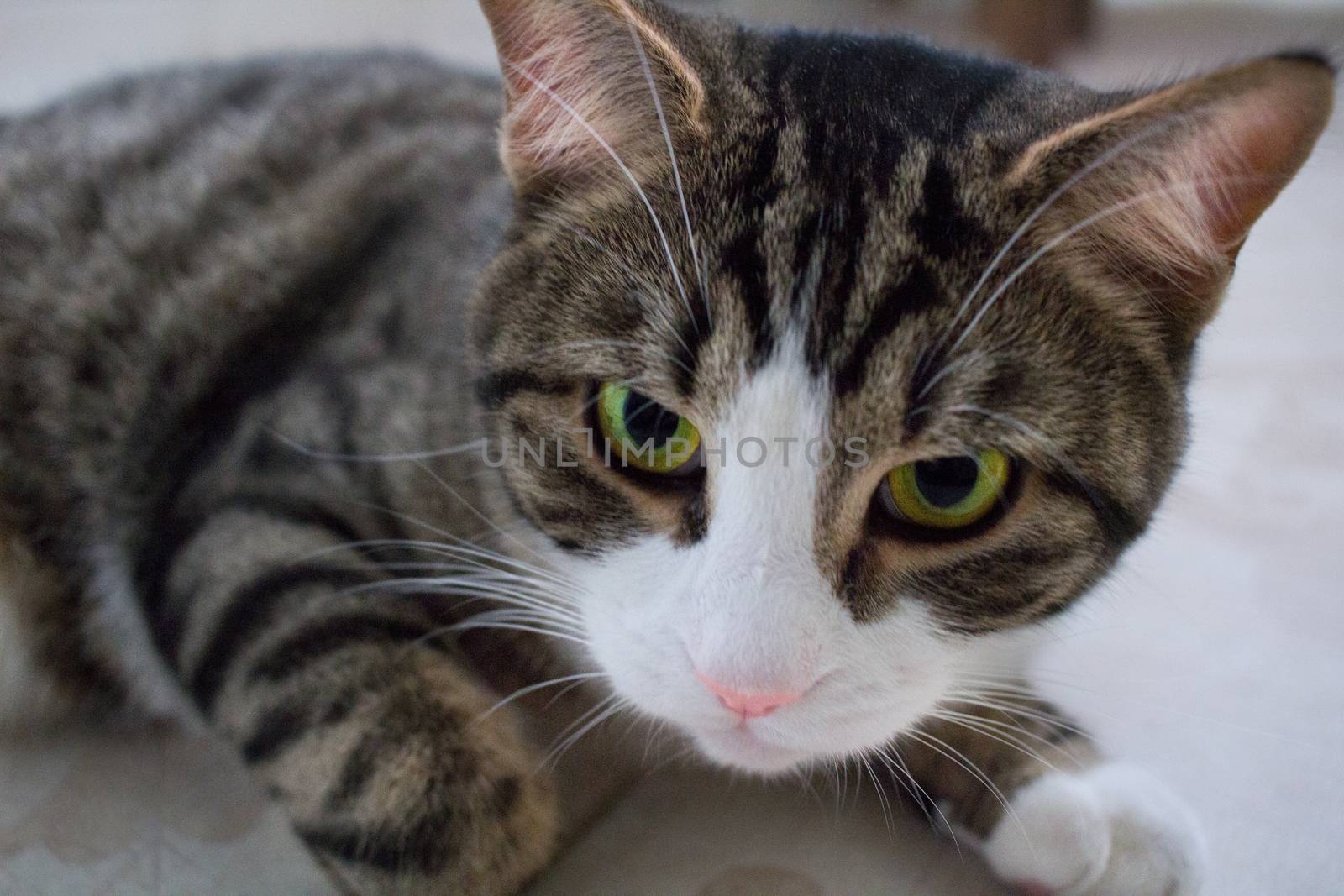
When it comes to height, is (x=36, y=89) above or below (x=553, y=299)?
below

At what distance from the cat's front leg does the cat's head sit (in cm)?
13

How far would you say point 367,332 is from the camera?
3.51 ft

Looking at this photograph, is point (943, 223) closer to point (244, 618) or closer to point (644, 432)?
point (644, 432)

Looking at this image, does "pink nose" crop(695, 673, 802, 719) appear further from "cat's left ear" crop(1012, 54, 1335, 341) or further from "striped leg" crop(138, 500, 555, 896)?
"cat's left ear" crop(1012, 54, 1335, 341)

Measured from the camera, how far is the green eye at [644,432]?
0.73 metres

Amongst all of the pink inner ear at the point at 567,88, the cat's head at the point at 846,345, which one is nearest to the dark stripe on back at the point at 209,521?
the cat's head at the point at 846,345

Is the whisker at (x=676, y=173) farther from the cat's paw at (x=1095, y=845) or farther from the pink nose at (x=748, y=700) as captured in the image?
the cat's paw at (x=1095, y=845)

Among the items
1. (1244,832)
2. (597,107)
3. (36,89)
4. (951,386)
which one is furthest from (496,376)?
(36,89)

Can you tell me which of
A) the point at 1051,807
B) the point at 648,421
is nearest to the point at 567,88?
the point at 648,421

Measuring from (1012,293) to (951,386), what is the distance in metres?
0.08

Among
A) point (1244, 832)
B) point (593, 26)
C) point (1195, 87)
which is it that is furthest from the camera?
point (1244, 832)

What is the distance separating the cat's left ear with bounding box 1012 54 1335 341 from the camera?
2.03ft

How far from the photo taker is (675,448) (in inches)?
28.7

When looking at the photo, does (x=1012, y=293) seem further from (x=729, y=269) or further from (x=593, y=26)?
(x=593, y=26)
